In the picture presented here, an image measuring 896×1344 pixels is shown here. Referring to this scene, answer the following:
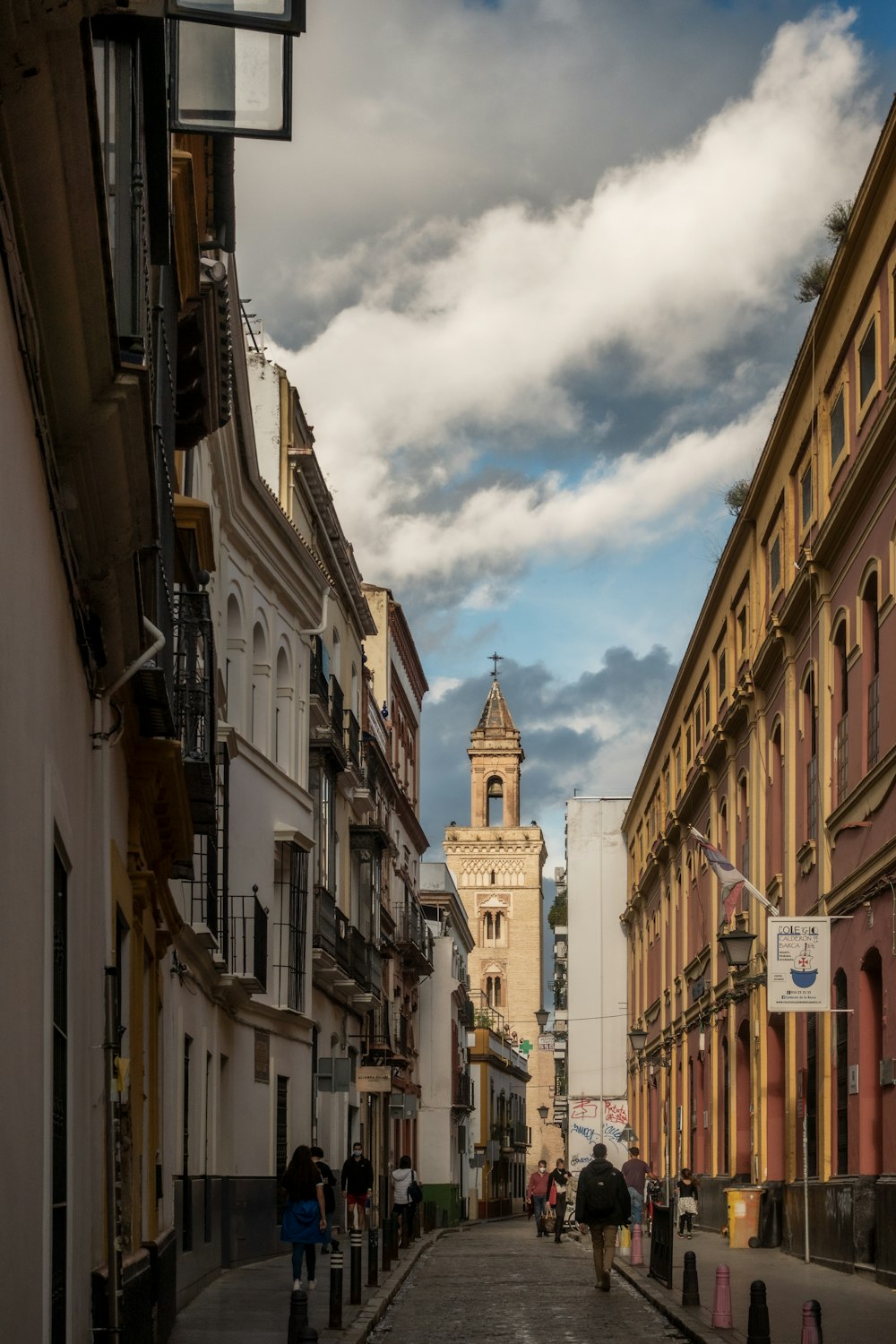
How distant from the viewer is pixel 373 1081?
95.1 ft

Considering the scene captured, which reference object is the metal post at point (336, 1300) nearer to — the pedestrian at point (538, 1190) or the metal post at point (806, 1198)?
the metal post at point (806, 1198)

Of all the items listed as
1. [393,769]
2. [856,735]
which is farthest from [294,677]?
[393,769]

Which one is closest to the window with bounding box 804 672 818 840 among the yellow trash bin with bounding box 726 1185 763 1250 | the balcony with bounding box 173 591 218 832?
the yellow trash bin with bounding box 726 1185 763 1250

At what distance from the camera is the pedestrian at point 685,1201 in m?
34.8

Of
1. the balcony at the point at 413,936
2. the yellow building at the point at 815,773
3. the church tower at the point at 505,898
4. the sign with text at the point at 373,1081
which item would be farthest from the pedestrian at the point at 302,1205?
the church tower at the point at 505,898

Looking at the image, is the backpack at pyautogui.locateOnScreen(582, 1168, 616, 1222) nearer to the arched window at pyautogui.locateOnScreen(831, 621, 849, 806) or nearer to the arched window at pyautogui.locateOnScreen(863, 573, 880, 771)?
the arched window at pyautogui.locateOnScreen(831, 621, 849, 806)

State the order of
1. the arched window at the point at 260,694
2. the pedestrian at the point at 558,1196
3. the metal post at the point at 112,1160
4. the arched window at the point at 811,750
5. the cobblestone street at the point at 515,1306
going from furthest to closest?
the pedestrian at the point at 558,1196 < the arched window at the point at 260,694 < the arched window at the point at 811,750 < the cobblestone street at the point at 515,1306 < the metal post at the point at 112,1160

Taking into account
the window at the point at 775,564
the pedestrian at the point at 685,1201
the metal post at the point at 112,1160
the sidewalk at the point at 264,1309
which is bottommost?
the pedestrian at the point at 685,1201

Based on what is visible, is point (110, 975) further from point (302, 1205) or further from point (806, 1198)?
point (806, 1198)

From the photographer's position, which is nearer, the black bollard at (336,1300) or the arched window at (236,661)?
the black bollard at (336,1300)

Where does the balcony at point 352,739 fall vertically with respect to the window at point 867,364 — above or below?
below

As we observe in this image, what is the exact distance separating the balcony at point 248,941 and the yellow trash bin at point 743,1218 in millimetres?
7251

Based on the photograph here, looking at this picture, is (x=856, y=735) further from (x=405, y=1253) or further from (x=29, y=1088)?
(x=29, y=1088)

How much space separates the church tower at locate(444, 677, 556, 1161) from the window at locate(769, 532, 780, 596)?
84159mm
